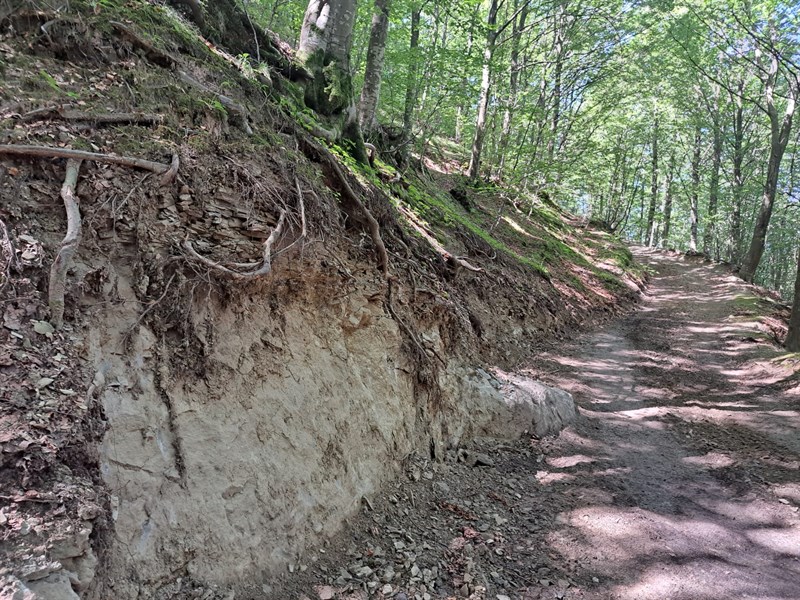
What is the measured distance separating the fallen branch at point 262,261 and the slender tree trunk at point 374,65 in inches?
229

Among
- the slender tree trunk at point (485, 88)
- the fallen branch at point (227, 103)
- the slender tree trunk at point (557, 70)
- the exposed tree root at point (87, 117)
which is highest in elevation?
the slender tree trunk at point (557, 70)

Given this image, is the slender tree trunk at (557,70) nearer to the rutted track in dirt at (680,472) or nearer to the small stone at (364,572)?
the rutted track in dirt at (680,472)

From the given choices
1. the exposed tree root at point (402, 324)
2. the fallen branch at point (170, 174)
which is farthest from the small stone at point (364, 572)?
the fallen branch at point (170, 174)

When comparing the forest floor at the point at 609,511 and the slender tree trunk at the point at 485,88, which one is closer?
the forest floor at the point at 609,511

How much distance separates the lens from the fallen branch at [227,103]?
4617mm

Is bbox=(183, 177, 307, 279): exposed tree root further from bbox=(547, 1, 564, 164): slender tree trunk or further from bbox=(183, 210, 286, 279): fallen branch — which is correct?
bbox=(547, 1, 564, 164): slender tree trunk

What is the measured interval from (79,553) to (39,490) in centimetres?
37

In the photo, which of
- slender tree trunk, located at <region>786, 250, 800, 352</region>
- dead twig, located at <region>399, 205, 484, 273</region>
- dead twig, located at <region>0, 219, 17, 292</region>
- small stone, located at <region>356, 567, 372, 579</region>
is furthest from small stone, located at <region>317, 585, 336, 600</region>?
slender tree trunk, located at <region>786, 250, 800, 352</region>

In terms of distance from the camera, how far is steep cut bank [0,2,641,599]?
2477 millimetres

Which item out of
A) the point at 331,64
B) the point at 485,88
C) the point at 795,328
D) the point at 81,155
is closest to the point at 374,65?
the point at 331,64

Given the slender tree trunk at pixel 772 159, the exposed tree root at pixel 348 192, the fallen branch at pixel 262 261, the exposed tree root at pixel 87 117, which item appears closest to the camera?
the exposed tree root at pixel 87 117

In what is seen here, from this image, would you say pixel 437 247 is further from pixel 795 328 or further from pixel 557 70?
pixel 557 70

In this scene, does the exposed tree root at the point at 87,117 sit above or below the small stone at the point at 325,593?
above

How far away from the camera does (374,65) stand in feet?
29.2
